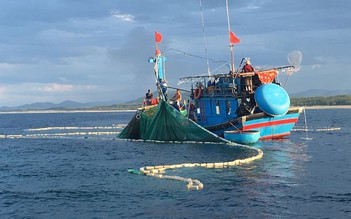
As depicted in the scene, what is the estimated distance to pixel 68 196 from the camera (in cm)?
2750

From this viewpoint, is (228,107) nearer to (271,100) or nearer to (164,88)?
(271,100)

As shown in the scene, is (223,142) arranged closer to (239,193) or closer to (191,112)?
(191,112)

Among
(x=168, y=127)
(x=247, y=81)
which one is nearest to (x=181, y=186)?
(x=168, y=127)

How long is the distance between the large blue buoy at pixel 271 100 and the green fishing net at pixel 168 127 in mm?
6006

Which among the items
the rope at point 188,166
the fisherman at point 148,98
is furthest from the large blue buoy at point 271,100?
the fisherman at point 148,98

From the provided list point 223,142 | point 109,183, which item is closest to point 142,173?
point 109,183

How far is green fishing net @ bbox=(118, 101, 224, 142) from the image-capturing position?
50781mm

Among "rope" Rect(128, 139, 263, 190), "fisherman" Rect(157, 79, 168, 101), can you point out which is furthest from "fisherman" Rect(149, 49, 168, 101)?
"rope" Rect(128, 139, 263, 190)

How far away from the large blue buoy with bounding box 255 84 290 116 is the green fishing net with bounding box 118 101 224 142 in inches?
236

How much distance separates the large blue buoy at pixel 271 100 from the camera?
160ft

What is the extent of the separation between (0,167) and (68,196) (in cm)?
1691

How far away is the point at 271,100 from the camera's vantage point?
160 ft

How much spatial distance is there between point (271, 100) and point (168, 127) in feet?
41.9

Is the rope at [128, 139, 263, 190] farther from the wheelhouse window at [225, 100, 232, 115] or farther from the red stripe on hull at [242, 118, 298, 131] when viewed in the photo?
the wheelhouse window at [225, 100, 232, 115]
